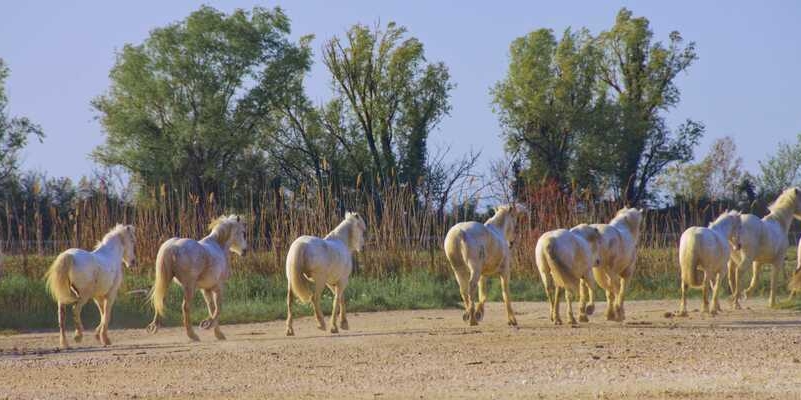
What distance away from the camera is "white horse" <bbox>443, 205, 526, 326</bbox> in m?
16.7

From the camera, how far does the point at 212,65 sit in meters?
45.4

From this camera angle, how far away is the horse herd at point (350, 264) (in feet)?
51.5

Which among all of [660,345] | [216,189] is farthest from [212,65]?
[660,345]

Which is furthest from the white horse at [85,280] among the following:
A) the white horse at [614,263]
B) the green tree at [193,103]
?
the green tree at [193,103]

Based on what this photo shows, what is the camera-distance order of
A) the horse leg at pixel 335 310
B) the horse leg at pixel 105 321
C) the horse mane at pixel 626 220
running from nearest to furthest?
1. the horse leg at pixel 105 321
2. the horse leg at pixel 335 310
3. the horse mane at pixel 626 220

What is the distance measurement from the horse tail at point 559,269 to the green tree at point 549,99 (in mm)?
33722

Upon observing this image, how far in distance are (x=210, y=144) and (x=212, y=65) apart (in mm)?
3471

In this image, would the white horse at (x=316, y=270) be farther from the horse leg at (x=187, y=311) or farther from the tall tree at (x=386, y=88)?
the tall tree at (x=386, y=88)

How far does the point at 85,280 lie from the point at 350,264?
150 inches

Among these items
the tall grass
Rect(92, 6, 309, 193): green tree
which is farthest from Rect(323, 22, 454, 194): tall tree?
the tall grass

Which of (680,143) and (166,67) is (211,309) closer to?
(166,67)

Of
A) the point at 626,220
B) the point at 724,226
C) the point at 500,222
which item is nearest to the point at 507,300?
→ the point at 500,222

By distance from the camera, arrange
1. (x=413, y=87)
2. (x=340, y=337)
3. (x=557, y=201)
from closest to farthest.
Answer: (x=340, y=337) → (x=557, y=201) → (x=413, y=87)

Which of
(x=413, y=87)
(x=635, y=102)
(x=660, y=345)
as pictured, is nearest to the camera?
(x=660, y=345)
